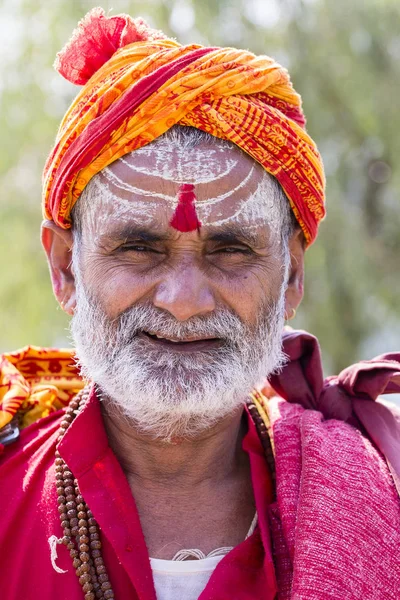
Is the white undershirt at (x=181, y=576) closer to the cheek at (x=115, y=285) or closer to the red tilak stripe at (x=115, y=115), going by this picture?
the cheek at (x=115, y=285)

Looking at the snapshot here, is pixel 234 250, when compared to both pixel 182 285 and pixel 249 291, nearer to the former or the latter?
pixel 249 291

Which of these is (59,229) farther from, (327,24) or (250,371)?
(327,24)

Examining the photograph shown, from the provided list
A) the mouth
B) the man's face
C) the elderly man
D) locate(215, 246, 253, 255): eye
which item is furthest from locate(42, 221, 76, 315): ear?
locate(215, 246, 253, 255): eye

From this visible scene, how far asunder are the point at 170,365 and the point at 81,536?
0.56 meters

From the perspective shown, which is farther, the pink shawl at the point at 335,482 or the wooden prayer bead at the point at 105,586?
the wooden prayer bead at the point at 105,586

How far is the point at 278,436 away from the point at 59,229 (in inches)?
39.6

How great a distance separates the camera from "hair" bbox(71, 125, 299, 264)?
89.0 inches

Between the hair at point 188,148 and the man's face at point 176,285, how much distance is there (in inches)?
0.8

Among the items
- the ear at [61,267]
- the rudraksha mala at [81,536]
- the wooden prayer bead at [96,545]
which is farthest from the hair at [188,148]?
the wooden prayer bead at [96,545]

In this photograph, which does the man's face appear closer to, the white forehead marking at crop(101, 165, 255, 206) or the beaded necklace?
the white forehead marking at crop(101, 165, 255, 206)

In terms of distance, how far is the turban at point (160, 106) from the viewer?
7.29ft

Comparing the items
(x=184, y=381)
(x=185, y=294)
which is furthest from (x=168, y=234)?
(x=184, y=381)

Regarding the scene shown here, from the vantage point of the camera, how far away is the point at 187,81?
2.22 metres

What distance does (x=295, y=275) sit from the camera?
2.65 m
